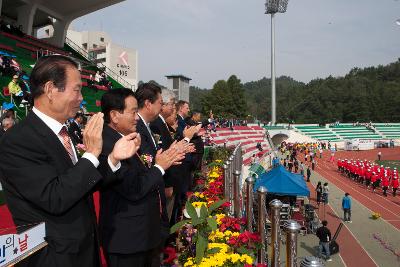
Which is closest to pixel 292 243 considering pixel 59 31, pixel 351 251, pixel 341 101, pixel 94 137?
pixel 94 137

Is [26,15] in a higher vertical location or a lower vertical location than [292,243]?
higher

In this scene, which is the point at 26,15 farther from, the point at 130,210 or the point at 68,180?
the point at 68,180

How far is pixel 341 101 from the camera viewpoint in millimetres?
84438

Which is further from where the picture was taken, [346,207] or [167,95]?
[346,207]

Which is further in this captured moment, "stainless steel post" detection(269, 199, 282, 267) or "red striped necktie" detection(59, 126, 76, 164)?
"stainless steel post" detection(269, 199, 282, 267)

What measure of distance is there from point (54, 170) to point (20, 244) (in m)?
0.35

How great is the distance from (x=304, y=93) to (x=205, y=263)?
9426 cm

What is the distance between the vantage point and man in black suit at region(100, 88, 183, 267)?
2.38 metres

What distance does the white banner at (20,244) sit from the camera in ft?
4.62

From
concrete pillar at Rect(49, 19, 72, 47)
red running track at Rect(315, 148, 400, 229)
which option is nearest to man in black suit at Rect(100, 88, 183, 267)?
red running track at Rect(315, 148, 400, 229)

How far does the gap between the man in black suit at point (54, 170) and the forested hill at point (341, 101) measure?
60959 mm

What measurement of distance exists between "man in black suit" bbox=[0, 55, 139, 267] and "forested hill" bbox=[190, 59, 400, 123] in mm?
60959

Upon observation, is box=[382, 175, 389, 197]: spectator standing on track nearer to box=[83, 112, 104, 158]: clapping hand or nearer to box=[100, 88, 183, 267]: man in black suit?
box=[100, 88, 183, 267]: man in black suit

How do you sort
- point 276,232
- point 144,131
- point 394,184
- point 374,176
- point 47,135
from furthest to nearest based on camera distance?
point 374,176, point 394,184, point 144,131, point 276,232, point 47,135
